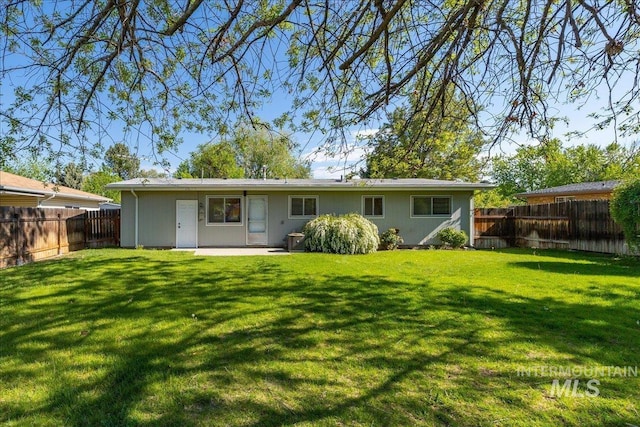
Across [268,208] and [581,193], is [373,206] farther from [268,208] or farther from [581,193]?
[581,193]

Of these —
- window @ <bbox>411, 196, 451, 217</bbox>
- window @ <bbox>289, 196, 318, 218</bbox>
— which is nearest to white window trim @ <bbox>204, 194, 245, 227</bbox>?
window @ <bbox>289, 196, 318, 218</bbox>

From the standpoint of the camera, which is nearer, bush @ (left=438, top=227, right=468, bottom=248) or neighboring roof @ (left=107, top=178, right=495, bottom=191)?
neighboring roof @ (left=107, top=178, right=495, bottom=191)

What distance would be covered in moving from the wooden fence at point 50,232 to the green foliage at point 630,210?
15731 millimetres

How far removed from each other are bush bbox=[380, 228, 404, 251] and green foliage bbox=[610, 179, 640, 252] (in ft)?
20.9

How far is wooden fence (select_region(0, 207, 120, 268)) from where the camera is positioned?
26.7 ft

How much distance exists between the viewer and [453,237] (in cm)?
1283

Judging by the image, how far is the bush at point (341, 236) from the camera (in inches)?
440

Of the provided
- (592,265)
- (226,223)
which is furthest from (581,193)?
(226,223)

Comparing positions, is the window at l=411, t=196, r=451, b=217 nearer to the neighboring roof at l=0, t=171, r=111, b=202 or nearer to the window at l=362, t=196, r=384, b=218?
the window at l=362, t=196, r=384, b=218

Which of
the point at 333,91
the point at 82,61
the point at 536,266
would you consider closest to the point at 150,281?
the point at 82,61

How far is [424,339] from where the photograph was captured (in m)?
3.45

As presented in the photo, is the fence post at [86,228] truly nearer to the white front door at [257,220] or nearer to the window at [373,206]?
the white front door at [257,220]

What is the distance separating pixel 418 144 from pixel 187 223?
10.2 meters

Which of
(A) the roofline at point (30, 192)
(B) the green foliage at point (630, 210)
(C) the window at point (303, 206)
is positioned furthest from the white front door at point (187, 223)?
(B) the green foliage at point (630, 210)
